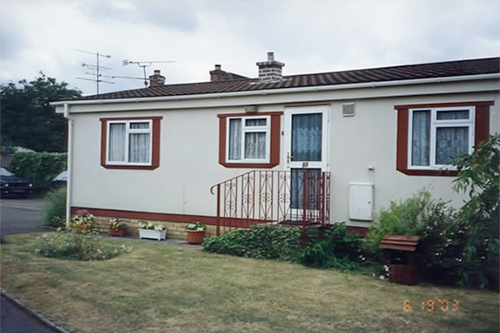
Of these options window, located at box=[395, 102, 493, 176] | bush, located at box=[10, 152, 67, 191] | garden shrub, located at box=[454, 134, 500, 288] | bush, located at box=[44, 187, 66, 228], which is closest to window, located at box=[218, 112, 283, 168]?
window, located at box=[395, 102, 493, 176]

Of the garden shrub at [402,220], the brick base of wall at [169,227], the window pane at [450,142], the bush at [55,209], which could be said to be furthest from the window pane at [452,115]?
the bush at [55,209]

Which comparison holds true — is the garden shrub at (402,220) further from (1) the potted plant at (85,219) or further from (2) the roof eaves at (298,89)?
(1) the potted plant at (85,219)

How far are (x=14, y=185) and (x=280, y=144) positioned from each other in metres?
17.6

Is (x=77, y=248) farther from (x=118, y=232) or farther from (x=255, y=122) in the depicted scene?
(x=255, y=122)

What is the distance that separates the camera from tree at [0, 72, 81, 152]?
35.8 meters

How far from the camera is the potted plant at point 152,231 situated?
11883 millimetres

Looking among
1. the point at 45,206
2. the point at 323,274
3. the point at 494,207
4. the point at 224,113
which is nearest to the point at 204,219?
the point at 224,113

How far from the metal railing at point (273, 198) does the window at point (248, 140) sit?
1.21 feet

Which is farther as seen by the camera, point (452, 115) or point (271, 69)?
point (271, 69)

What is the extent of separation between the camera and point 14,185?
79.5 ft

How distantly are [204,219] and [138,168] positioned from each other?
→ 223cm

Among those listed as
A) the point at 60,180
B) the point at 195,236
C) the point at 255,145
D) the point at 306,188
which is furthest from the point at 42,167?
the point at 306,188

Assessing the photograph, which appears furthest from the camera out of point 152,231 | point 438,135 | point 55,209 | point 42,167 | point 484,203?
point 42,167

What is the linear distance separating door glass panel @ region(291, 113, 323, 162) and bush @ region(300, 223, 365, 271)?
1709 millimetres
